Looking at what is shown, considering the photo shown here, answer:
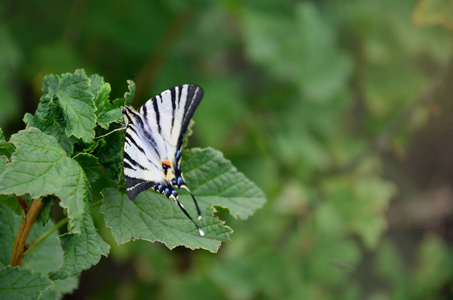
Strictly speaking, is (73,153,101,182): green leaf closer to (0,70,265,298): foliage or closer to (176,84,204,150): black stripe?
(0,70,265,298): foliage

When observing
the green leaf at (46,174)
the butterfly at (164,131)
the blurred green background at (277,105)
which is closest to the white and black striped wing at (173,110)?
the butterfly at (164,131)

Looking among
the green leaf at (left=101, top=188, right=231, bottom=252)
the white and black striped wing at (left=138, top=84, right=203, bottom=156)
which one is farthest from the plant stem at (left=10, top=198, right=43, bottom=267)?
the white and black striped wing at (left=138, top=84, right=203, bottom=156)

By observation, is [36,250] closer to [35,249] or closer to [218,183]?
[35,249]

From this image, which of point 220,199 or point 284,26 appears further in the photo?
point 284,26


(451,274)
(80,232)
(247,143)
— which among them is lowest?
(80,232)

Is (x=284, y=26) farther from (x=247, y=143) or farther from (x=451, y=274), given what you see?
(x=451, y=274)

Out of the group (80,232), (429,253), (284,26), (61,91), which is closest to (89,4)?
(284,26)

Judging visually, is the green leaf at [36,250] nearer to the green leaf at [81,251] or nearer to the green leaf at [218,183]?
the green leaf at [81,251]
